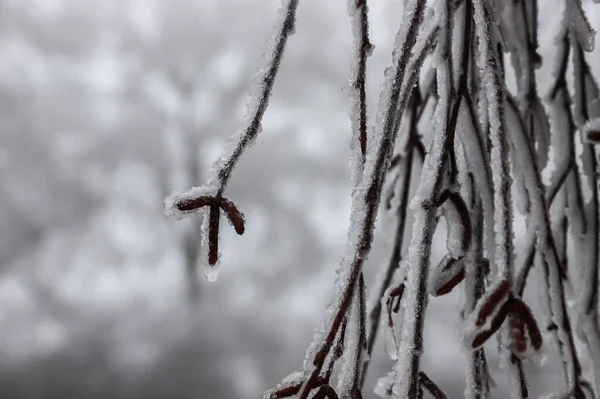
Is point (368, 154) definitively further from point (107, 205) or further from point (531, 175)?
point (107, 205)

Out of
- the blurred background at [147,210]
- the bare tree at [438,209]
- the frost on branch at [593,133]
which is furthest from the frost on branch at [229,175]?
the blurred background at [147,210]

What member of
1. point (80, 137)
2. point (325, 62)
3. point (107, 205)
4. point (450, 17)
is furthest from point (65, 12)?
point (450, 17)

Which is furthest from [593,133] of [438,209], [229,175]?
[229,175]

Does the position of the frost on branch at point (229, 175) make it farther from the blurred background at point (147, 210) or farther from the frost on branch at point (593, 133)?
the blurred background at point (147, 210)

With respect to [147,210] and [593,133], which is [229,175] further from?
Result: [147,210]

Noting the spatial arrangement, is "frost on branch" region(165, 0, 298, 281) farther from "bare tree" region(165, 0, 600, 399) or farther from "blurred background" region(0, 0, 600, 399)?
"blurred background" region(0, 0, 600, 399)

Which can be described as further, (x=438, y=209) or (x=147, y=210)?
(x=147, y=210)

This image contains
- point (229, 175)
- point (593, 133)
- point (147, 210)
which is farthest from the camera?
point (147, 210)

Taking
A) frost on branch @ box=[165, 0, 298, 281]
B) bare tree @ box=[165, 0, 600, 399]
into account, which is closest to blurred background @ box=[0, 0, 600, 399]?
bare tree @ box=[165, 0, 600, 399]
